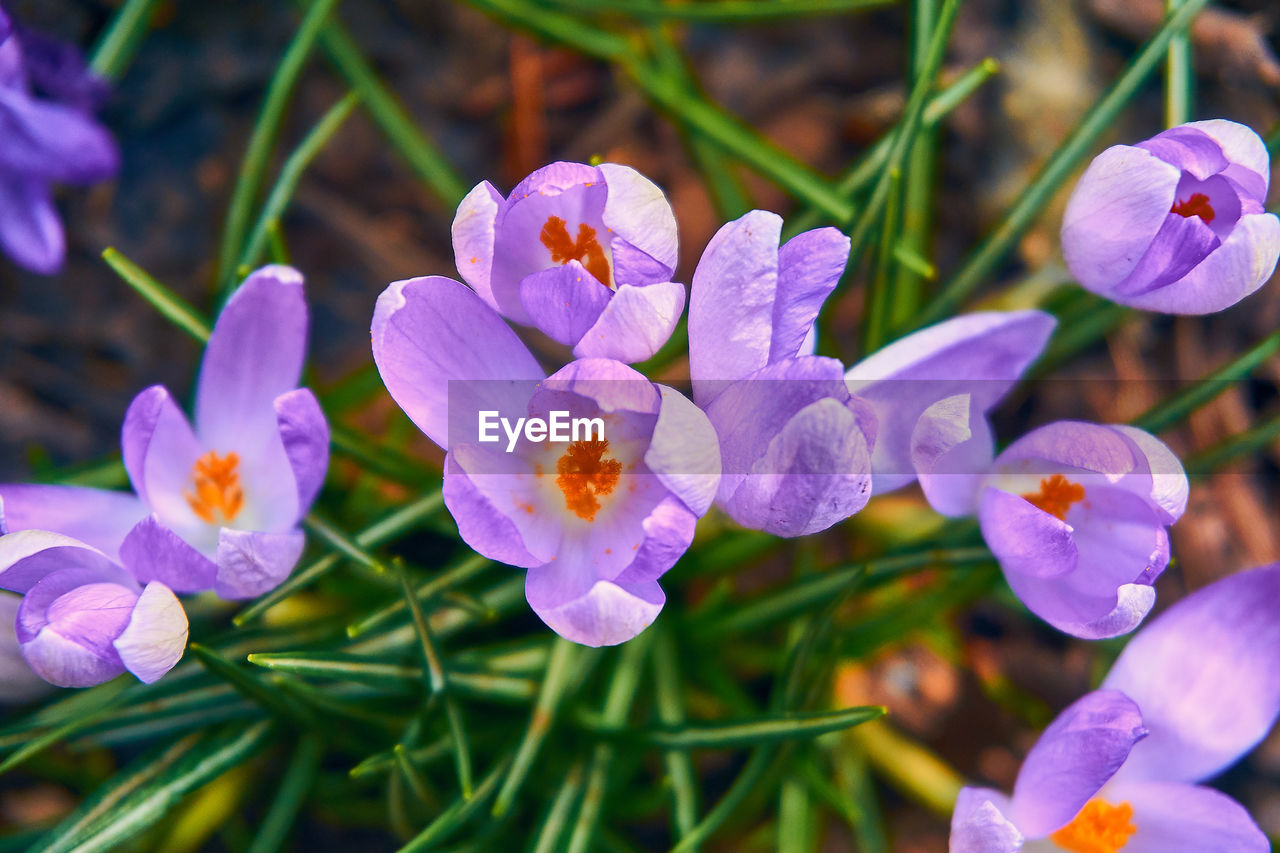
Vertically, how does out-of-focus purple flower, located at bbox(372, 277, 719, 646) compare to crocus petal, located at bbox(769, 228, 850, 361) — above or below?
below

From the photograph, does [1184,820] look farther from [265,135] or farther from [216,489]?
[265,135]

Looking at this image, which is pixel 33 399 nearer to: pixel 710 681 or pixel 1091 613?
pixel 710 681

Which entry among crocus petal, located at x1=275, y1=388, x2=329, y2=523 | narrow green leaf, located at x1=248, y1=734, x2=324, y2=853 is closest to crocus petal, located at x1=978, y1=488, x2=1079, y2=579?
crocus petal, located at x1=275, y1=388, x2=329, y2=523

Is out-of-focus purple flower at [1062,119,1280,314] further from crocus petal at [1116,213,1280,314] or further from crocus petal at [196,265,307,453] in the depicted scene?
crocus petal at [196,265,307,453]

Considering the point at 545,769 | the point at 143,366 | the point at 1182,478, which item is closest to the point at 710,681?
the point at 545,769

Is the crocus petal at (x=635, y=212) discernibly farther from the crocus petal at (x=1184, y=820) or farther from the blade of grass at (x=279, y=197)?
the crocus petal at (x=1184, y=820)

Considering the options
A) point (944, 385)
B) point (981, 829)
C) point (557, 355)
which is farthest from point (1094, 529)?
point (557, 355)
